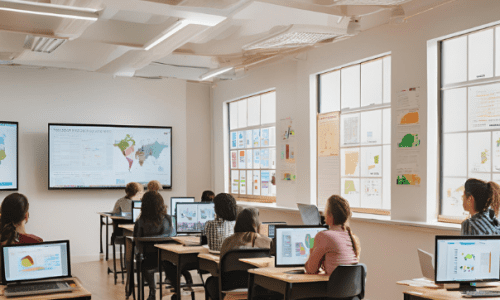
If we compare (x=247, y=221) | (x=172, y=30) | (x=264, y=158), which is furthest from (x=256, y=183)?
(x=247, y=221)

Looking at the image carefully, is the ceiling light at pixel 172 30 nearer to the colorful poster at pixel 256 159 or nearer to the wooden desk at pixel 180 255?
the wooden desk at pixel 180 255

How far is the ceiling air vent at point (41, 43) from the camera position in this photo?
21.8 ft

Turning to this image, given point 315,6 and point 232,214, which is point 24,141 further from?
point 315,6

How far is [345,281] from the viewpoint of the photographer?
3.90 metres

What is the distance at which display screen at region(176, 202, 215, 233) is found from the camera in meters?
6.55

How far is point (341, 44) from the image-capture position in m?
7.20

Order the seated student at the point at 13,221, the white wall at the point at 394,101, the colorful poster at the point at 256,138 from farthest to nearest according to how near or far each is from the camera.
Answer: the colorful poster at the point at 256,138, the white wall at the point at 394,101, the seated student at the point at 13,221

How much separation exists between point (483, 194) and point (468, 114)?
6.36 ft

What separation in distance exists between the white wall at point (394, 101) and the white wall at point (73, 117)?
291 centimetres

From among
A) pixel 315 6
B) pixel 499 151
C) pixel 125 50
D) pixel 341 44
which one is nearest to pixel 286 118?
pixel 341 44

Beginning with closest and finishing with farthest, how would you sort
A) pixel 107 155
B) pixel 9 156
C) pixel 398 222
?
pixel 398 222 → pixel 9 156 → pixel 107 155

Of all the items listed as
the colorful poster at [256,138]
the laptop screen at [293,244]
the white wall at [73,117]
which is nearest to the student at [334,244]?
the laptop screen at [293,244]

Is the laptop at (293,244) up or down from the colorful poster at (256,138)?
down

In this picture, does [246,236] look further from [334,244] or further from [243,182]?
[243,182]
